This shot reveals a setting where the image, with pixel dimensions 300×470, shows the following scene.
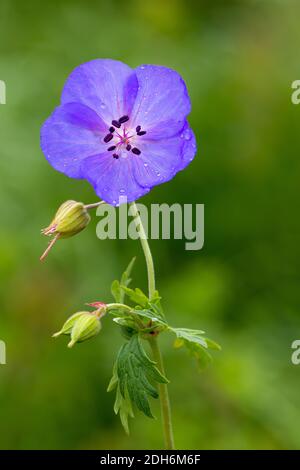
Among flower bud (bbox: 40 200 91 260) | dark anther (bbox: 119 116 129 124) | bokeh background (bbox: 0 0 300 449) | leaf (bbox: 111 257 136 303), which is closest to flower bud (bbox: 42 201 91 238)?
flower bud (bbox: 40 200 91 260)

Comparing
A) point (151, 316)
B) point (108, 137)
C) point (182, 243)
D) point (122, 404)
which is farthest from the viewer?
point (182, 243)

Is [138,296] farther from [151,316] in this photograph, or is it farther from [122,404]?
[122,404]

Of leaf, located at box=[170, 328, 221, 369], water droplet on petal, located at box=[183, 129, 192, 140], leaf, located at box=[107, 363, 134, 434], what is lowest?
leaf, located at box=[107, 363, 134, 434]

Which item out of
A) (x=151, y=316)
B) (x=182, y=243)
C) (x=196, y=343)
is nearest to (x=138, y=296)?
(x=151, y=316)

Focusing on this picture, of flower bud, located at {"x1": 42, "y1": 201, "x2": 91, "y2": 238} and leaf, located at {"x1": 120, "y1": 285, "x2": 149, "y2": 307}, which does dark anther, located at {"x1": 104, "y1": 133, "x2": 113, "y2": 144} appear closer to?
flower bud, located at {"x1": 42, "y1": 201, "x2": 91, "y2": 238}
